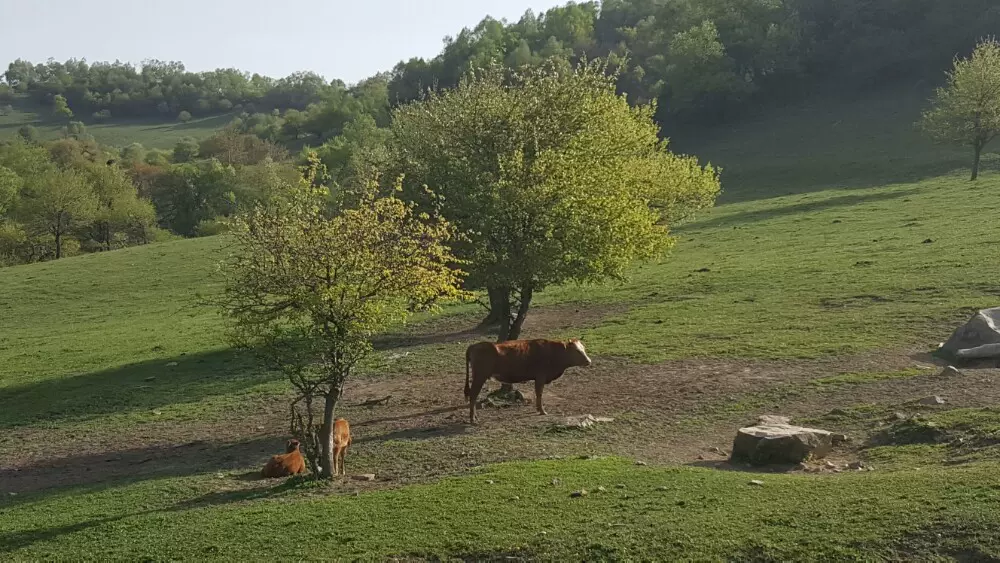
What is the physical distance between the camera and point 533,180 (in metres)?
21.2

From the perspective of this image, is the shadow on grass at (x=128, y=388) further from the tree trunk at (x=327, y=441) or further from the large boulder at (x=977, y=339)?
the large boulder at (x=977, y=339)

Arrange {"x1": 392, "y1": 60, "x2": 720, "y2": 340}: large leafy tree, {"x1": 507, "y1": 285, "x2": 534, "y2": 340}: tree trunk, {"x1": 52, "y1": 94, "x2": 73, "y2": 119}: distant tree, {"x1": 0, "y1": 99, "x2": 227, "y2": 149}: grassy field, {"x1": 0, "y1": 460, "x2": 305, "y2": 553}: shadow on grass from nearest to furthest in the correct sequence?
{"x1": 0, "y1": 460, "x2": 305, "y2": 553}: shadow on grass
{"x1": 392, "y1": 60, "x2": 720, "y2": 340}: large leafy tree
{"x1": 507, "y1": 285, "x2": 534, "y2": 340}: tree trunk
{"x1": 0, "y1": 99, "x2": 227, "y2": 149}: grassy field
{"x1": 52, "y1": 94, "x2": 73, "y2": 119}: distant tree

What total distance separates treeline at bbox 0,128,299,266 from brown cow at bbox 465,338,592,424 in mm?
36782

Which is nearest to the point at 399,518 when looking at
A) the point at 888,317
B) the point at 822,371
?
the point at 822,371

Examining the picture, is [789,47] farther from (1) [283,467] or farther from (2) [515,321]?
(1) [283,467]

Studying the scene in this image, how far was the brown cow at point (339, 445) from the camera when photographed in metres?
15.8

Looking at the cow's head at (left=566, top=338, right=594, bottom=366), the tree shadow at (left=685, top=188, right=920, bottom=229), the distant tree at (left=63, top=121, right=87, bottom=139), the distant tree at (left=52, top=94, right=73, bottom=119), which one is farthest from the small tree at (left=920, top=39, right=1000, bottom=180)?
the distant tree at (left=52, top=94, right=73, bottom=119)

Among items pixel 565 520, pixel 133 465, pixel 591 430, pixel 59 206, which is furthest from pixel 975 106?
pixel 59 206

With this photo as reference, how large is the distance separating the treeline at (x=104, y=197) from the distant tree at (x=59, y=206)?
7cm

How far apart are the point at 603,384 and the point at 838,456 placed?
24.0 feet

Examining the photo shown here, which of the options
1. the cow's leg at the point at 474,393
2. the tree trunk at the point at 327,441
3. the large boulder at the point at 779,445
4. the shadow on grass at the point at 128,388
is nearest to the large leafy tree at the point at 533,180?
the cow's leg at the point at 474,393

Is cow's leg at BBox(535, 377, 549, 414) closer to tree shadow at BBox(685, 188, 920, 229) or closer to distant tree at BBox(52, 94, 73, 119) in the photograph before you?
tree shadow at BBox(685, 188, 920, 229)

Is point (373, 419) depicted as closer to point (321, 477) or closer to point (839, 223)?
point (321, 477)

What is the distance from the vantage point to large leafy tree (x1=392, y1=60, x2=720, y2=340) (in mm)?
20984
